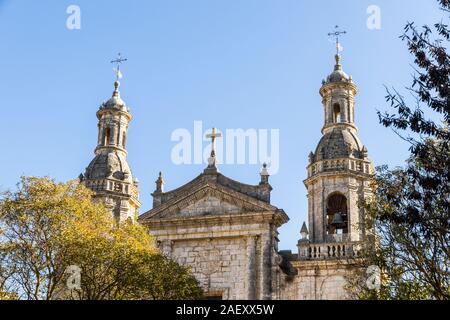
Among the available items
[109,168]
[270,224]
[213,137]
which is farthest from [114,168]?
[270,224]

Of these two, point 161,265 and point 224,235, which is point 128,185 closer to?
point 224,235

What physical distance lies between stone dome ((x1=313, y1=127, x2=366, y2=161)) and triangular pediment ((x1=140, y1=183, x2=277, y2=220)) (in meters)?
3.56

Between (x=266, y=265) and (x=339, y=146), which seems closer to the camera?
(x=266, y=265)

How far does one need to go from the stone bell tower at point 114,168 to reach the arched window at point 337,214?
9457 mm

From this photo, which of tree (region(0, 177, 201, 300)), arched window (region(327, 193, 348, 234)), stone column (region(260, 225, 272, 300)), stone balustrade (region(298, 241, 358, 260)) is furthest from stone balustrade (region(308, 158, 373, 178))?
tree (region(0, 177, 201, 300))

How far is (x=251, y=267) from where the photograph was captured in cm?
3083

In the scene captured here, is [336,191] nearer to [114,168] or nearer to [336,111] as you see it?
[336,111]

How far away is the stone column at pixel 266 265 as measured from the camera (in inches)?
1192

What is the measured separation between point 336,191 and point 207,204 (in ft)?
19.1

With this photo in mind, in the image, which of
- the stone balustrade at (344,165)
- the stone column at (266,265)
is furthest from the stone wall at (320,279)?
the stone balustrade at (344,165)

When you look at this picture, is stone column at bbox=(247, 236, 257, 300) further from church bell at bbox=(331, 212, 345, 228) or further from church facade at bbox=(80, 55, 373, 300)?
church bell at bbox=(331, 212, 345, 228)

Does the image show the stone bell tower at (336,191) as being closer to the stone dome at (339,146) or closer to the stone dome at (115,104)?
the stone dome at (339,146)

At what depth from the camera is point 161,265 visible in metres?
26.3
